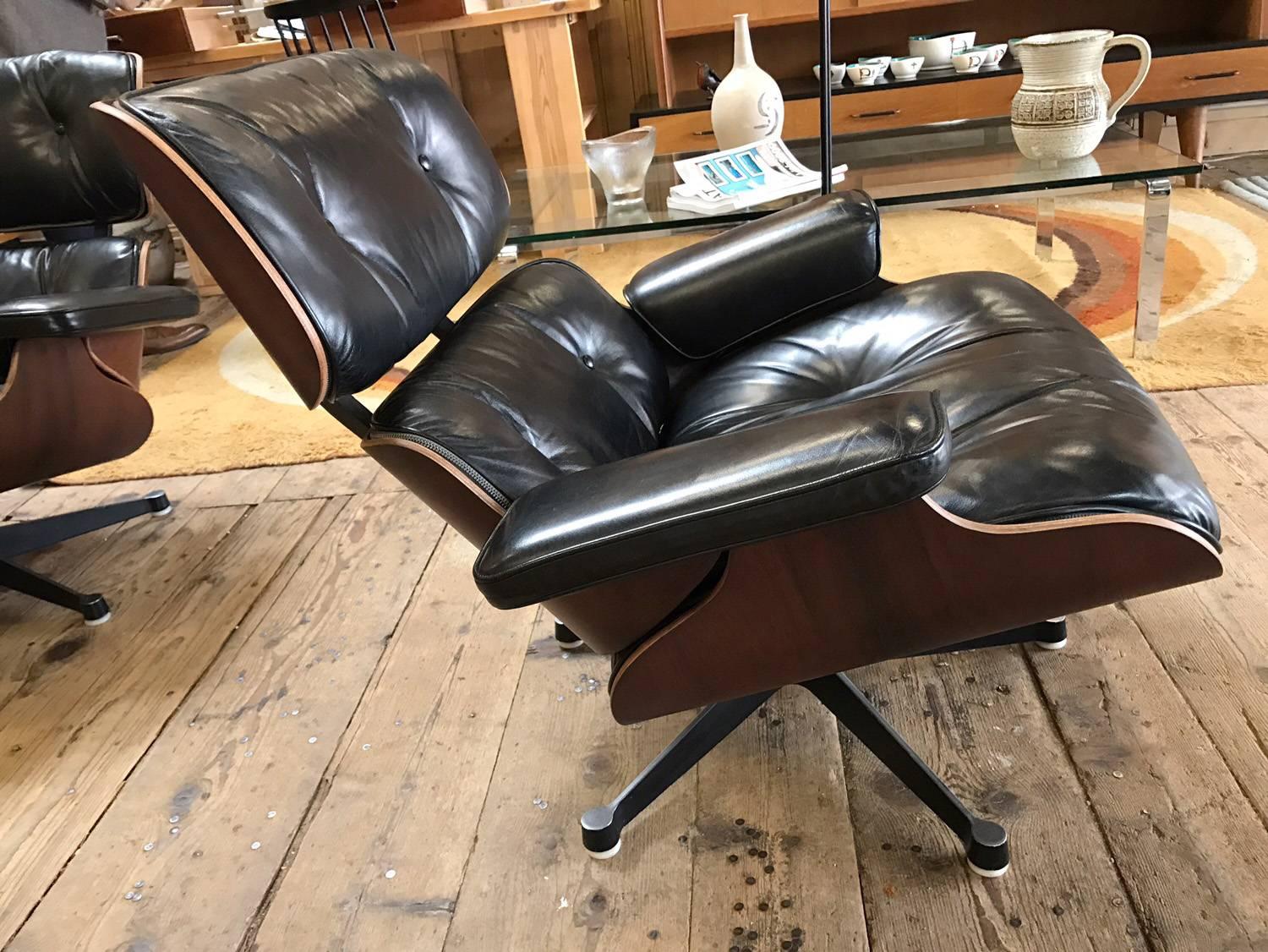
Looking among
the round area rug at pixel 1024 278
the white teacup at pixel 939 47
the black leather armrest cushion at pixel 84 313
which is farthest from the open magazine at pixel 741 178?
the white teacup at pixel 939 47

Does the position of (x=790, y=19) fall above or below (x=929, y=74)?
above

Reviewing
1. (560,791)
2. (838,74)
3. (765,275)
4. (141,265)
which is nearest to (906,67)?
(838,74)

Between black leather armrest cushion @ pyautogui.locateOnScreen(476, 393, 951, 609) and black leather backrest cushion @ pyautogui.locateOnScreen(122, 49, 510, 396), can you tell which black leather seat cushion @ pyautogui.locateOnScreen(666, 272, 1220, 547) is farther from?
black leather backrest cushion @ pyautogui.locateOnScreen(122, 49, 510, 396)

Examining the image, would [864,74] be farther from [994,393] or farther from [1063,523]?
[1063,523]

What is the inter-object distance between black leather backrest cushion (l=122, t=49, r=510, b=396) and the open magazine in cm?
60

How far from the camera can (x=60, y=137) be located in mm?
1744

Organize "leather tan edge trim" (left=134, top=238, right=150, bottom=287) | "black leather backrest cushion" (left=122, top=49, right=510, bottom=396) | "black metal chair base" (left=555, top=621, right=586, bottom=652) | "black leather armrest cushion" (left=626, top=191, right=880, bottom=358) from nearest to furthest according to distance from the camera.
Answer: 1. "black leather backrest cushion" (left=122, top=49, right=510, bottom=396)
2. "black leather armrest cushion" (left=626, top=191, right=880, bottom=358)
3. "black metal chair base" (left=555, top=621, right=586, bottom=652)
4. "leather tan edge trim" (left=134, top=238, right=150, bottom=287)

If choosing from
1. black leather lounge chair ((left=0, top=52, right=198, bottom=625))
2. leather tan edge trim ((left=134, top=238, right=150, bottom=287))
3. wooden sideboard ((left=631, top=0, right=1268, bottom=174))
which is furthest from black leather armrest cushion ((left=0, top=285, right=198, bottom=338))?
wooden sideboard ((left=631, top=0, right=1268, bottom=174))

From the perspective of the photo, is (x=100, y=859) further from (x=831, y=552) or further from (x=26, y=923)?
(x=831, y=552)

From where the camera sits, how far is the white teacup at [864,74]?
334 cm

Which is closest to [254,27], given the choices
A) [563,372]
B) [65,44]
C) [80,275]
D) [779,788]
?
[65,44]

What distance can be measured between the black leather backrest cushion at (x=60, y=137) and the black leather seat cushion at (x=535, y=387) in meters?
0.89

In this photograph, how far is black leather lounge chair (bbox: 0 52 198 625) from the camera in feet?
5.26

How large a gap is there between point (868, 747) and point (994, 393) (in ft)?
1.34
